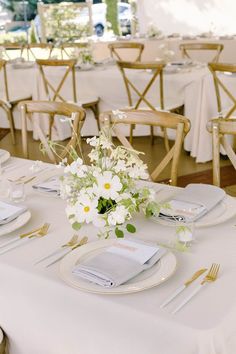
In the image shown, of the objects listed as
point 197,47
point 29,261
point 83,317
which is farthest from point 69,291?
point 197,47

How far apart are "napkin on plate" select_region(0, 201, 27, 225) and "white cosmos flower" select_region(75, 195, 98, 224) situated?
1.08ft

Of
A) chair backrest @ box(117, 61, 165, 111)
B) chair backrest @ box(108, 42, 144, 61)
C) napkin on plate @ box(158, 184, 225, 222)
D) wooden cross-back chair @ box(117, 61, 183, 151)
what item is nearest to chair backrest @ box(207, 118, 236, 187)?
napkin on plate @ box(158, 184, 225, 222)

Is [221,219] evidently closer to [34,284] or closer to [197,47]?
[34,284]

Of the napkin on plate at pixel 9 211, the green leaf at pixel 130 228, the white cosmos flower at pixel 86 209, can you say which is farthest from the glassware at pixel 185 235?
the napkin on plate at pixel 9 211

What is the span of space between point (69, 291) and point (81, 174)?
35 centimetres

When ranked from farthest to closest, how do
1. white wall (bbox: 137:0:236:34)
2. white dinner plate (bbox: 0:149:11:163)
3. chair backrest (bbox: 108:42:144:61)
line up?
white wall (bbox: 137:0:236:34) → chair backrest (bbox: 108:42:144:61) → white dinner plate (bbox: 0:149:11:163)

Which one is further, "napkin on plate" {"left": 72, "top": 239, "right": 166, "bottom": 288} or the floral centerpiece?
the floral centerpiece

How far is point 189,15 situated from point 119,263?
25.5 ft

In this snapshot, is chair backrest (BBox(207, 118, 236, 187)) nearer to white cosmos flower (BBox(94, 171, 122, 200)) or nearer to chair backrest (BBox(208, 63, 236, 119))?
white cosmos flower (BBox(94, 171, 122, 200))

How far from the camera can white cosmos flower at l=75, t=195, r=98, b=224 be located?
4.74 ft

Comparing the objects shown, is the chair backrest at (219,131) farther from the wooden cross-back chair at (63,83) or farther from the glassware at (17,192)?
the wooden cross-back chair at (63,83)

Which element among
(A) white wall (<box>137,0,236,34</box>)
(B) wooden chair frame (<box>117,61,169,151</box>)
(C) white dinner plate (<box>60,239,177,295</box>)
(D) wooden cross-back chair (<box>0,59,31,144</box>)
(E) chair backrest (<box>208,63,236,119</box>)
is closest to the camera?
(C) white dinner plate (<box>60,239,177,295</box>)

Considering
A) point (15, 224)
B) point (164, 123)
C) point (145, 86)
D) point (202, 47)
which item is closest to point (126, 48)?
point (202, 47)

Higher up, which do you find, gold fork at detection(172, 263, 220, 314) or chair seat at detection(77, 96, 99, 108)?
gold fork at detection(172, 263, 220, 314)
